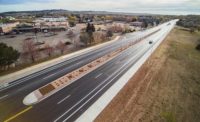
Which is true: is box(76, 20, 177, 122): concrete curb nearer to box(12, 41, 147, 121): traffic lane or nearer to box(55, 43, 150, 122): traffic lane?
box(55, 43, 150, 122): traffic lane

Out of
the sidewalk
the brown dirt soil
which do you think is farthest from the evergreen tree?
the brown dirt soil

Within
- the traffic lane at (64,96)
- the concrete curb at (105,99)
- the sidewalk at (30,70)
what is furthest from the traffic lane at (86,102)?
the sidewalk at (30,70)

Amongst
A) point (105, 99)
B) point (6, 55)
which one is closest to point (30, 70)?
point (6, 55)

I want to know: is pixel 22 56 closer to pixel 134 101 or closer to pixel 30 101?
pixel 30 101

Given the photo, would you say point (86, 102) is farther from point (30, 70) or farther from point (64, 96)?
point (30, 70)

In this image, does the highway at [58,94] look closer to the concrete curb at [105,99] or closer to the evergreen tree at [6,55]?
the concrete curb at [105,99]

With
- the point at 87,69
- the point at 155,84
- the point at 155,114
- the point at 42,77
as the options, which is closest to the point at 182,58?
the point at 155,84

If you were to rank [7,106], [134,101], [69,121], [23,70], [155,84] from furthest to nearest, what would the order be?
1. [23,70]
2. [155,84]
3. [134,101]
4. [7,106]
5. [69,121]

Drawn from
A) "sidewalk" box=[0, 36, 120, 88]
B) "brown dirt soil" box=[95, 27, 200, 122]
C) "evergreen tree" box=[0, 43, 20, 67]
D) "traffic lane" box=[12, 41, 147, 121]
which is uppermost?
"evergreen tree" box=[0, 43, 20, 67]
